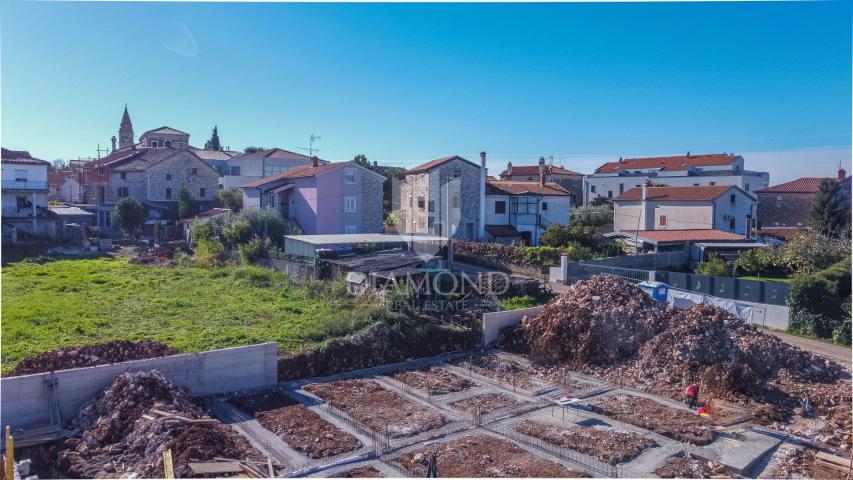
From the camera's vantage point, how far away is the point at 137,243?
36281mm

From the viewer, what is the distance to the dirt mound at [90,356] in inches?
493

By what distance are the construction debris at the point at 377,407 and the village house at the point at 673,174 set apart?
40901mm

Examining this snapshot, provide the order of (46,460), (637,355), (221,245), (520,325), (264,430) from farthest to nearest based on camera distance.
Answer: (221,245)
(520,325)
(637,355)
(264,430)
(46,460)

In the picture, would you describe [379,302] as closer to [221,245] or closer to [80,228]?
[221,245]

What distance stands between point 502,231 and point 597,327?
1956 cm

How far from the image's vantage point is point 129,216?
125 feet

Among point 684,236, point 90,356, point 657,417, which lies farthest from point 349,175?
point 657,417

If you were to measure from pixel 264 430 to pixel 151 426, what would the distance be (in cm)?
196

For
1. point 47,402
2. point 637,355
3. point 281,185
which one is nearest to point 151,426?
point 47,402

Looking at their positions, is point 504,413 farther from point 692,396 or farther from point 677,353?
point 677,353

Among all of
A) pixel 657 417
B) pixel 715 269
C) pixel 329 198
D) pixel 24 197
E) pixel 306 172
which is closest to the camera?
pixel 657 417

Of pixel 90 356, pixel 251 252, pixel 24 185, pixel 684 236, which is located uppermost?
pixel 24 185

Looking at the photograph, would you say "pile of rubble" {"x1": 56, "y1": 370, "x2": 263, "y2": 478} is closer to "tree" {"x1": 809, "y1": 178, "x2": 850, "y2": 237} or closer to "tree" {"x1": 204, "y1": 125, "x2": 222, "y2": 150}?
"tree" {"x1": 809, "y1": 178, "x2": 850, "y2": 237}

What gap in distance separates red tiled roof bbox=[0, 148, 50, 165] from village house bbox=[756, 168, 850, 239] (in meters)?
46.4
